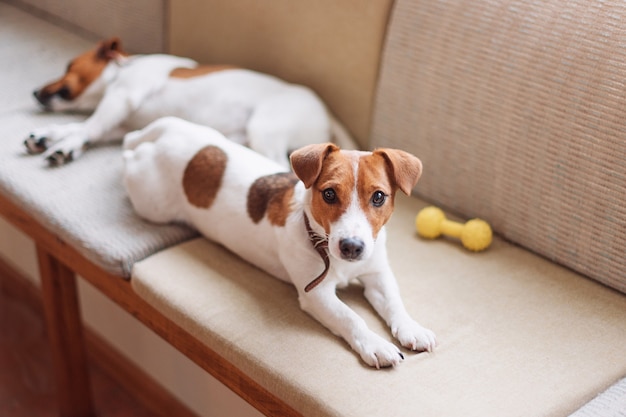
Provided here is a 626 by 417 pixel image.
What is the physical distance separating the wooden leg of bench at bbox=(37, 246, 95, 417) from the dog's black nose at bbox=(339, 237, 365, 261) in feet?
3.23

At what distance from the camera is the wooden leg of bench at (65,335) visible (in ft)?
6.57

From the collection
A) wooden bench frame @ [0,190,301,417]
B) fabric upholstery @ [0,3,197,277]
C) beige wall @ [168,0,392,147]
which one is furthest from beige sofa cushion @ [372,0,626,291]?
wooden bench frame @ [0,190,301,417]

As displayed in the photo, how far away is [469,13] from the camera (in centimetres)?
183

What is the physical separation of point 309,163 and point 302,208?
0.16 m

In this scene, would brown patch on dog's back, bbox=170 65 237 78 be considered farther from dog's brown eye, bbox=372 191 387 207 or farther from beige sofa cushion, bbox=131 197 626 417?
dog's brown eye, bbox=372 191 387 207

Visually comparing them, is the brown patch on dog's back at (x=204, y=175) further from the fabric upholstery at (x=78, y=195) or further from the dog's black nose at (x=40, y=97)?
the dog's black nose at (x=40, y=97)

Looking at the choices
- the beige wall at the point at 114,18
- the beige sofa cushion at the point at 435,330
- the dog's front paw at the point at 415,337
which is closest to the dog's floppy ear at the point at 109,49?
the beige wall at the point at 114,18

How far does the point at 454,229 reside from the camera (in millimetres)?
1800

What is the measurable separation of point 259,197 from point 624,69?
0.85m

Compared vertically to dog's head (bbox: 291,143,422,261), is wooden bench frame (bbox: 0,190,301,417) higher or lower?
lower

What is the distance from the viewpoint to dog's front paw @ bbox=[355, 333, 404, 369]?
1.34 metres

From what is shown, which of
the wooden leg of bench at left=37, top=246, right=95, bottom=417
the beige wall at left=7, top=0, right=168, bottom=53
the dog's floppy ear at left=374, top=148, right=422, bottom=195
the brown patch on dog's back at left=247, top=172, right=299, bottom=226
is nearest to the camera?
the dog's floppy ear at left=374, top=148, right=422, bottom=195

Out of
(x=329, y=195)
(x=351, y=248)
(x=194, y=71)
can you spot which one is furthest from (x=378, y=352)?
(x=194, y=71)

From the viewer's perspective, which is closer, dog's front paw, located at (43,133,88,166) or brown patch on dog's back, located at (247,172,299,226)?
brown patch on dog's back, located at (247,172,299,226)
